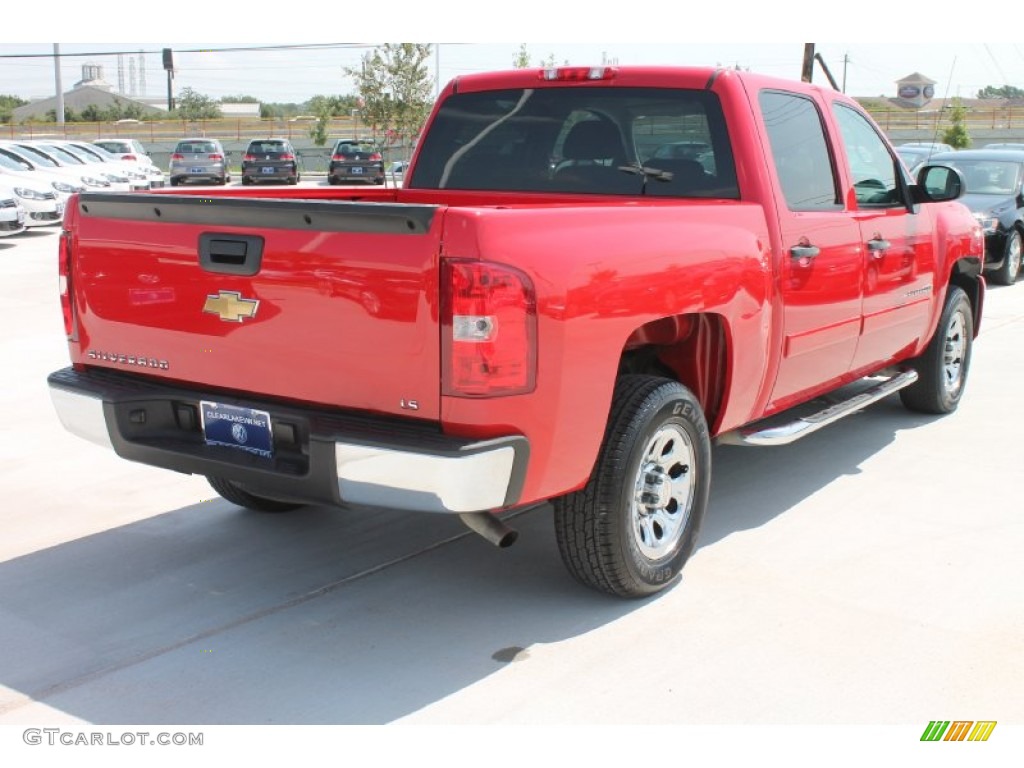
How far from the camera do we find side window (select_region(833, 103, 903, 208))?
5.89m

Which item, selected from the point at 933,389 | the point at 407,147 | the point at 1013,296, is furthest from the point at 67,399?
the point at 407,147

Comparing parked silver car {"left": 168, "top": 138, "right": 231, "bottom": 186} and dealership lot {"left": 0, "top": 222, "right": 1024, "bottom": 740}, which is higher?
parked silver car {"left": 168, "top": 138, "right": 231, "bottom": 186}

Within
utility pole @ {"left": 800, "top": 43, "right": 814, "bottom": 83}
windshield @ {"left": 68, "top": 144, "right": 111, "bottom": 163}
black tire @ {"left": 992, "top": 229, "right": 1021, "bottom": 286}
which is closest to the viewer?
black tire @ {"left": 992, "top": 229, "right": 1021, "bottom": 286}

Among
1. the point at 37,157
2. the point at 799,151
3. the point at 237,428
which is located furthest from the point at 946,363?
the point at 37,157

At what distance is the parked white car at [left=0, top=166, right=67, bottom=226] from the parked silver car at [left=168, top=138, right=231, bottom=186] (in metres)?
19.2

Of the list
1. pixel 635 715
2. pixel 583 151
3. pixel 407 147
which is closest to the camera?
pixel 635 715

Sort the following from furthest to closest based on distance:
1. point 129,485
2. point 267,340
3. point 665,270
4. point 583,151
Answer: point 129,485 → point 583,151 → point 665,270 → point 267,340

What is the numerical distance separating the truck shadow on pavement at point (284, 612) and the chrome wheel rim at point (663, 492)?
28 cm

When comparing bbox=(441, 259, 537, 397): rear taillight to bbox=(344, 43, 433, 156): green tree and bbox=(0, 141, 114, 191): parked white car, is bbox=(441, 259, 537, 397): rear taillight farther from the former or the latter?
bbox=(344, 43, 433, 156): green tree

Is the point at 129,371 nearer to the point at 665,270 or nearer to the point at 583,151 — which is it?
the point at 665,270

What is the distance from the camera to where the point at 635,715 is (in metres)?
3.48

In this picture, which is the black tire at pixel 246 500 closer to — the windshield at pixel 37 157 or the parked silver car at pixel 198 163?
the windshield at pixel 37 157

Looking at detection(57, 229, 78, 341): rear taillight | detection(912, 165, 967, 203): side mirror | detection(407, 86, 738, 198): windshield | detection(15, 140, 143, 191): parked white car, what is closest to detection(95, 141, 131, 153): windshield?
detection(15, 140, 143, 191): parked white car

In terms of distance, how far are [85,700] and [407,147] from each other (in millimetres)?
40518
